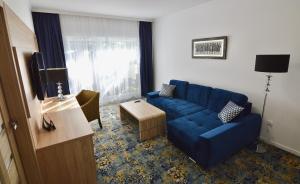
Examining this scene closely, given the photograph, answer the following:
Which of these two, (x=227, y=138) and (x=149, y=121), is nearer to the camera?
(x=227, y=138)

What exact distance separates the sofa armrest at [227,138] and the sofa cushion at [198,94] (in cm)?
93

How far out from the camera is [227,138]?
6.95 feet

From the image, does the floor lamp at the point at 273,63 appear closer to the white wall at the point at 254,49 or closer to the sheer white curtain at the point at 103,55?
the white wall at the point at 254,49

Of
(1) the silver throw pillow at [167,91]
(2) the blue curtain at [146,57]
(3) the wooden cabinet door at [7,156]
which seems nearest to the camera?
(3) the wooden cabinet door at [7,156]

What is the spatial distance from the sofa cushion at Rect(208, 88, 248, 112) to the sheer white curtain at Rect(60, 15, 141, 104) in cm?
280

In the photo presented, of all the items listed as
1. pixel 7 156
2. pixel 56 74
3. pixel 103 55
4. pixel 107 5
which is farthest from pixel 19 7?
pixel 103 55

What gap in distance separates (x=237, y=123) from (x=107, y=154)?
2006 millimetres

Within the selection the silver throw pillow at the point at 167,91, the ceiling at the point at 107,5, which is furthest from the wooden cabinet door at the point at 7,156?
the silver throw pillow at the point at 167,91

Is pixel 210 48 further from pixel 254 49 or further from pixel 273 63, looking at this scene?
pixel 273 63

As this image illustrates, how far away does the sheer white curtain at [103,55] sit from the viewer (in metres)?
4.07

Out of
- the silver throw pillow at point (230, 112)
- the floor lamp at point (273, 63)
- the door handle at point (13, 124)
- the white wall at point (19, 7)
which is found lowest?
the silver throw pillow at point (230, 112)

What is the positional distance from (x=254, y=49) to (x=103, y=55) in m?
3.60

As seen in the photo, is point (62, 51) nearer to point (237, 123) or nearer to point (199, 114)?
point (199, 114)

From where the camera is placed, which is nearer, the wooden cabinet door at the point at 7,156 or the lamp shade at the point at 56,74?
the wooden cabinet door at the point at 7,156
